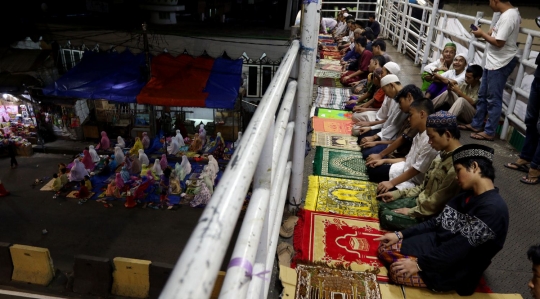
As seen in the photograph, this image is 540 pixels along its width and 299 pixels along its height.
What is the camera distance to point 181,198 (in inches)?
350

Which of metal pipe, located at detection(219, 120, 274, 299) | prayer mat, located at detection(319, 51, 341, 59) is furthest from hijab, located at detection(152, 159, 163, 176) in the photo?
metal pipe, located at detection(219, 120, 274, 299)

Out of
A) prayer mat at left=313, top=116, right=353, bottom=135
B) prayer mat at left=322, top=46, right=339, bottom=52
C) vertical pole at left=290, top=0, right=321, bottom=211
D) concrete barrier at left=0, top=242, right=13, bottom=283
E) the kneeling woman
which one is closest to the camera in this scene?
the kneeling woman

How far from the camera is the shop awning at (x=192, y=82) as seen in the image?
10266mm

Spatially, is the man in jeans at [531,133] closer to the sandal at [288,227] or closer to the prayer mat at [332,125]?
the prayer mat at [332,125]

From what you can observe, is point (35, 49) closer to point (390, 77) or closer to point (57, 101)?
point (57, 101)

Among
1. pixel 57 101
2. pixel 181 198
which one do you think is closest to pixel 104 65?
pixel 57 101

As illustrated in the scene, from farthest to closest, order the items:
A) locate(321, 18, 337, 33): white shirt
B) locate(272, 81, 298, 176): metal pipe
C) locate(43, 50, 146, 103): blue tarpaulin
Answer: locate(321, 18, 337, 33): white shirt
locate(43, 50, 146, 103): blue tarpaulin
locate(272, 81, 298, 176): metal pipe

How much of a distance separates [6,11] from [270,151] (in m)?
16.0

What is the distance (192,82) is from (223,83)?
92 centimetres

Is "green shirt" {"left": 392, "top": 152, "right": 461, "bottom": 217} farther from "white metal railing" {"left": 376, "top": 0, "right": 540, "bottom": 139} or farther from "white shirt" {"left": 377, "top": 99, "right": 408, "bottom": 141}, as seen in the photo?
"white metal railing" {"left": 376, "top": 0, "right": 540, "bottom": 139}

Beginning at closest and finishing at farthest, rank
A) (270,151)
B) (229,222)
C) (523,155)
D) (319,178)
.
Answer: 1. (229,222)
2. (270,151)
3. (319,178)
4. (523,155)

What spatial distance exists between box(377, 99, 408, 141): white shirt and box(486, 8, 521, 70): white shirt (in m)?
1.52

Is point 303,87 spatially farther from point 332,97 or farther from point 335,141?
point 332,97

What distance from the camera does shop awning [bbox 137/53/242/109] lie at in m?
10.3
